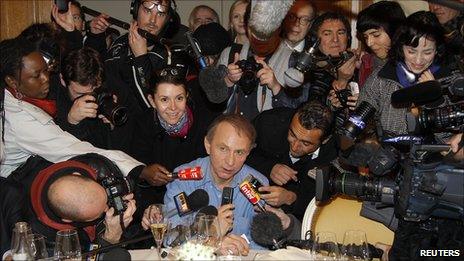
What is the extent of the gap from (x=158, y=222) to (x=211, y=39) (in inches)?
61.9

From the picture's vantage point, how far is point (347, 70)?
11.7 feet

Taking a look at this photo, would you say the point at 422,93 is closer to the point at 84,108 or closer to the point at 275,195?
the point at 275,195

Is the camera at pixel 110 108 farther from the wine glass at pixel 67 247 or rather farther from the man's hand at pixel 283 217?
the wine glass at pixel 67 247

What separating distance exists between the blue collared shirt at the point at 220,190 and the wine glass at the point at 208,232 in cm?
47

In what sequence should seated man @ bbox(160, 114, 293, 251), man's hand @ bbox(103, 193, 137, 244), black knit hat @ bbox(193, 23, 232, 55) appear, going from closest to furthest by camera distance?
man's hand @ bbox(103, 193, 137, 244) → seated man @ bbox(160, 114, 293, 251) → black knit hat @ bbox(193, 23, 232, 55)

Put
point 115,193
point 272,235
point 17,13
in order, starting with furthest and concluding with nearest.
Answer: point 17,13 < point 115,193 < point 272,235

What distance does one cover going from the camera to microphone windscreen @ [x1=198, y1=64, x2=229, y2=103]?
324cm

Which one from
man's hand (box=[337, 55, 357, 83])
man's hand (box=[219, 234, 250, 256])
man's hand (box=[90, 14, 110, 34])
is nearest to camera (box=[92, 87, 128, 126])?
man's hand (box=[90, 14, 110, 34])

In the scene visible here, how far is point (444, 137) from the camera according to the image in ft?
9.41

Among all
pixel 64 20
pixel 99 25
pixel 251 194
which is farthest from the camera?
pixel 99 25

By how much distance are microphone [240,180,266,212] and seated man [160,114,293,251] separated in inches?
4.9

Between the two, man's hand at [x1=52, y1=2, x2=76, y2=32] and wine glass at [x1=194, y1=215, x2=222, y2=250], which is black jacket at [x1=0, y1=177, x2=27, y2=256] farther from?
man's hand at [x1=52, y1=2, x2=76, y2=32]

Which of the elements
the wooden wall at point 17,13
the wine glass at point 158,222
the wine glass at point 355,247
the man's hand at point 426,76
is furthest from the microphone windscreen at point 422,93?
the wooden wall at point 17,13

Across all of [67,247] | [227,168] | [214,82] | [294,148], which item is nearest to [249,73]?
[214,82]
